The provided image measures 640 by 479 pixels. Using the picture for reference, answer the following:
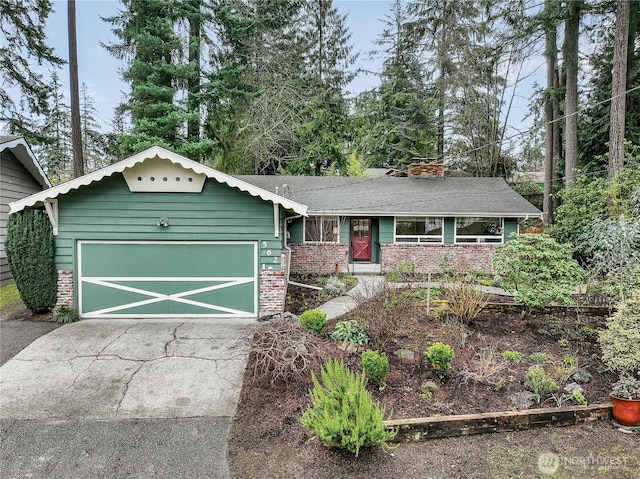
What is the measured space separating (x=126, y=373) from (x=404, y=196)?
37.3 feet

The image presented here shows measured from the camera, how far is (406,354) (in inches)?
197

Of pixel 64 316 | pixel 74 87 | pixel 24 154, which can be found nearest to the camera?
pixel 64 316

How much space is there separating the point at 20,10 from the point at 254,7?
393 inches

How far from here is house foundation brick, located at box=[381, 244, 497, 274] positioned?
1245 centimetres

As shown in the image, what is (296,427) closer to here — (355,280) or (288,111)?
(355,280)

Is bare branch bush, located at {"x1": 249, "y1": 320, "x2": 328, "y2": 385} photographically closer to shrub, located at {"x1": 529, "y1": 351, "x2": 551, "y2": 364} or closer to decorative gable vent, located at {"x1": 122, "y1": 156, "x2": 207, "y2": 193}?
shrub, located at {"x1": 529, "y1": 351, "x2": 551, "y2": 364}

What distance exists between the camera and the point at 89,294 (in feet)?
23.7

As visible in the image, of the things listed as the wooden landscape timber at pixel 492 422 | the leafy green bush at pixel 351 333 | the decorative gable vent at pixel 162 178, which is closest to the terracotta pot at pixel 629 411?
the wooden landscape timber at pixel 492 422

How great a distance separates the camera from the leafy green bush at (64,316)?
22.5 ft

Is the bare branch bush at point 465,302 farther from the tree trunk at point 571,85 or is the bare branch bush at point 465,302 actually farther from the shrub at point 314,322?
the tree trunk at point 571,85

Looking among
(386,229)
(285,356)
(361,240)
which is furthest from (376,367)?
(361,240)

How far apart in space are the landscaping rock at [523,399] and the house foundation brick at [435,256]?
8.30 metres

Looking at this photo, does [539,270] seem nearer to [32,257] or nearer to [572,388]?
[572,388]

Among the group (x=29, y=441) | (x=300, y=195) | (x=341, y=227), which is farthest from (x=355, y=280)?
(x=29, y=441)
